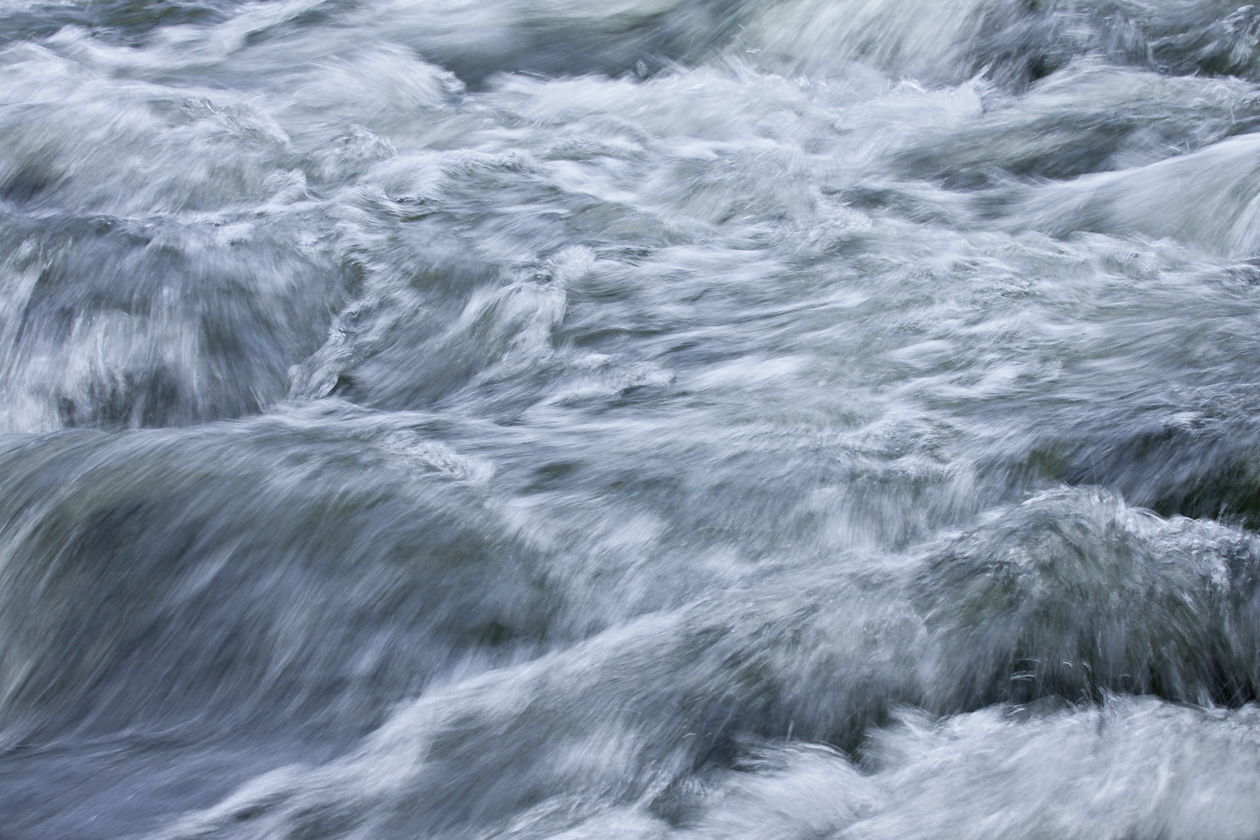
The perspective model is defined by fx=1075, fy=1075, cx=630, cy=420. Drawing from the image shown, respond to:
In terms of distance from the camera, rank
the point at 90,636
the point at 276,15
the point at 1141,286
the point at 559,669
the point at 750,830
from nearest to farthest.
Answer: the point at 750,830, the point at 559,669, the point at 90,636, the point at 1141,286, the point at 276,15

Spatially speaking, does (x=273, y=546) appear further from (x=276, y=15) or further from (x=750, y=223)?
(x=276, y=15)

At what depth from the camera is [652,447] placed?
2811mm

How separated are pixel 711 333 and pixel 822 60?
88.4 inches

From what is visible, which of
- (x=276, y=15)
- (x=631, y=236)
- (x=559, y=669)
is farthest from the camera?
(x=276, y=15)

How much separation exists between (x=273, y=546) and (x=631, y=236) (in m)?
1.88

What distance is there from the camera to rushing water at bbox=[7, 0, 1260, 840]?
6.53 ft

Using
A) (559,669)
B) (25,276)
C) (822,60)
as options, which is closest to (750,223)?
(822,60)

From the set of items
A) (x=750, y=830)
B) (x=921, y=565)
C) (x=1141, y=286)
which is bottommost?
(x=750, y=830)

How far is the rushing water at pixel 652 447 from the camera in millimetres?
1990

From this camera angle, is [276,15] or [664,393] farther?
[276,15]

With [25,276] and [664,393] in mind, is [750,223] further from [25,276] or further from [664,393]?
[25,276]

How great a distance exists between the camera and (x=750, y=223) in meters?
3.95

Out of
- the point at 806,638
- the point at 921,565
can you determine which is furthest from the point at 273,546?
the point at 921,565

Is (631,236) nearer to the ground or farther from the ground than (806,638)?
farther from the ground
